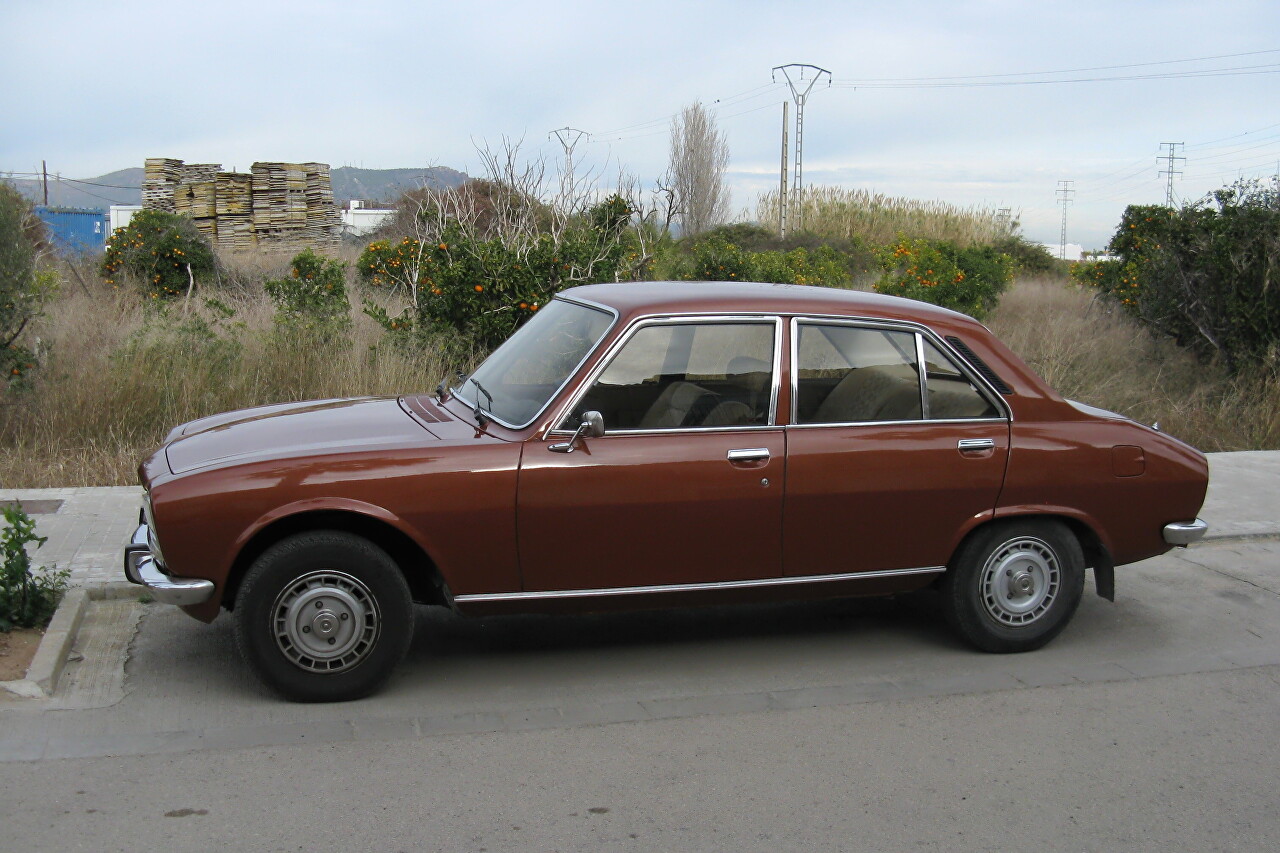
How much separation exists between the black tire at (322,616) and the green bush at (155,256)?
44.7ft

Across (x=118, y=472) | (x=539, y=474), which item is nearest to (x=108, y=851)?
(x=539, y=474)

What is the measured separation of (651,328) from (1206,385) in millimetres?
9498

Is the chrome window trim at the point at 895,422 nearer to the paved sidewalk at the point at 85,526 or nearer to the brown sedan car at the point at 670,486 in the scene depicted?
the brown sedan car at the point at 670,486

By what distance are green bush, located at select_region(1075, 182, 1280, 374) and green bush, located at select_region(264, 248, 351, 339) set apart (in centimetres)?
875

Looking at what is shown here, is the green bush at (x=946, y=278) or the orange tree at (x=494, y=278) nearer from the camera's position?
the orange tree at (x=494, y=278)

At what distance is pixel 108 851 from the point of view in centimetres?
362

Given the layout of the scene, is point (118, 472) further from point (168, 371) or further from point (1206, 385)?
point (1206, 385)

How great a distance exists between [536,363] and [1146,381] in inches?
391

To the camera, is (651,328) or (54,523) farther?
(54,523)

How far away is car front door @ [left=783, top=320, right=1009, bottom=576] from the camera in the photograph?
5.15 metres

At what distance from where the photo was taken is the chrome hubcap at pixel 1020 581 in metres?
5.45

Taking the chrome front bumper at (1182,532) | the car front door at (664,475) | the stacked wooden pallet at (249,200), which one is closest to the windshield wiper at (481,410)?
the car front door at (664,475)

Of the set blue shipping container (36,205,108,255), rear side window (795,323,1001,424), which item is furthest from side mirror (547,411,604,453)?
blue shipping container (36,205,108,255)

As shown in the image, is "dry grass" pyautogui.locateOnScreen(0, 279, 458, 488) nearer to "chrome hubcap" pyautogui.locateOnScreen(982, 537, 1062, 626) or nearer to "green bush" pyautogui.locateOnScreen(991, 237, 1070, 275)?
"chrome hubcap" pyautogui.locateOnScreen(982, 537, 1062, 626)
